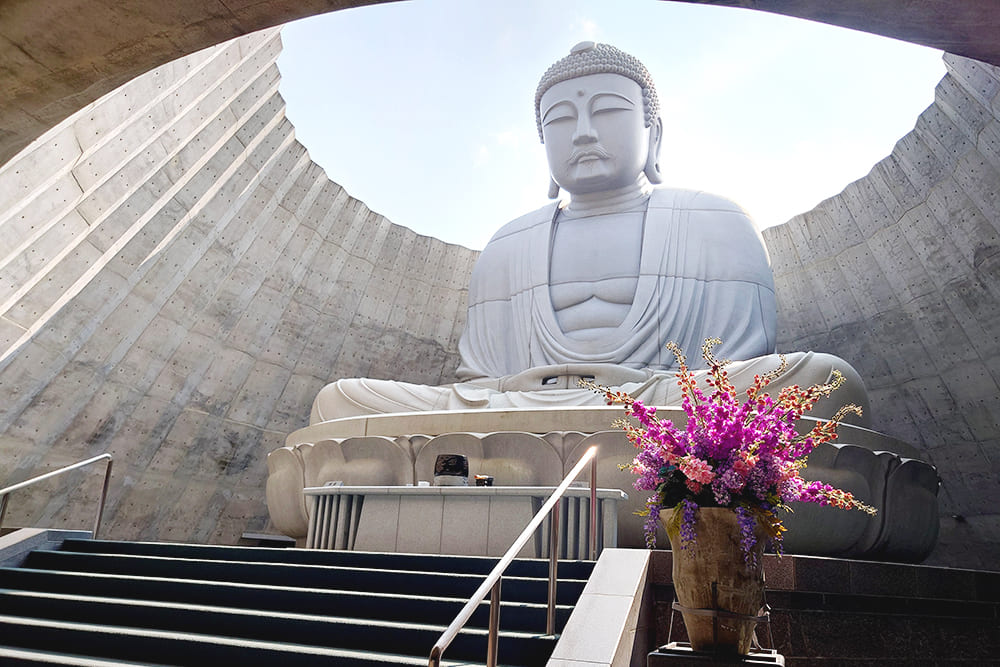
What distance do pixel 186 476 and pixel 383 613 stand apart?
467cm

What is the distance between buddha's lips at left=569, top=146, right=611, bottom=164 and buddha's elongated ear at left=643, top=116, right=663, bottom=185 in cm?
65

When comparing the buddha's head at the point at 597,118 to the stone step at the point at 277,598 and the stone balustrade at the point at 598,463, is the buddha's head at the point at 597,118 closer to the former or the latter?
the stone balustrade at the point at 598,463

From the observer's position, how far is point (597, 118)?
24.4 feet

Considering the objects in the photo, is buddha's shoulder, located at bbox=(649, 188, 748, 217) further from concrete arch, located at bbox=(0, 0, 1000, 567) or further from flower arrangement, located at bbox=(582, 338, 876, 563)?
flower arrangement, located at bbox=(582, 338, 876, 563)

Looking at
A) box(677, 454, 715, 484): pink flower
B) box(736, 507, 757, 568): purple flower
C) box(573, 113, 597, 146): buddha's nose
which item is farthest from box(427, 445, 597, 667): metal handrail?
box(573, 113, 597, 146): buddha's nose

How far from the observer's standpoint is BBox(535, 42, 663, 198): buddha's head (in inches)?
290

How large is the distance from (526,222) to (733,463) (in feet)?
19.0

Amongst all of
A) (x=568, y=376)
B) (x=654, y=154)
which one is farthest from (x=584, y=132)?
(x=568, y=376)

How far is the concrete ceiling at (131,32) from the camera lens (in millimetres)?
1809

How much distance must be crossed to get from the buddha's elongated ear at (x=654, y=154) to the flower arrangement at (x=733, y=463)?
5.53 metres

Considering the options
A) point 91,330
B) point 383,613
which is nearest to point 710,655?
point 383,613

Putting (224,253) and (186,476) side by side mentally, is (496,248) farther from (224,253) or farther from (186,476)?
(186,476)

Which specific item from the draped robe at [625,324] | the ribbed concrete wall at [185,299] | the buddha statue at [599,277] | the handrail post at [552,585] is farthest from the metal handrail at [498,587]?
the ribbed concrete wall at [185,299]

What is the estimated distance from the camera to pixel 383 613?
2855 millimetres
